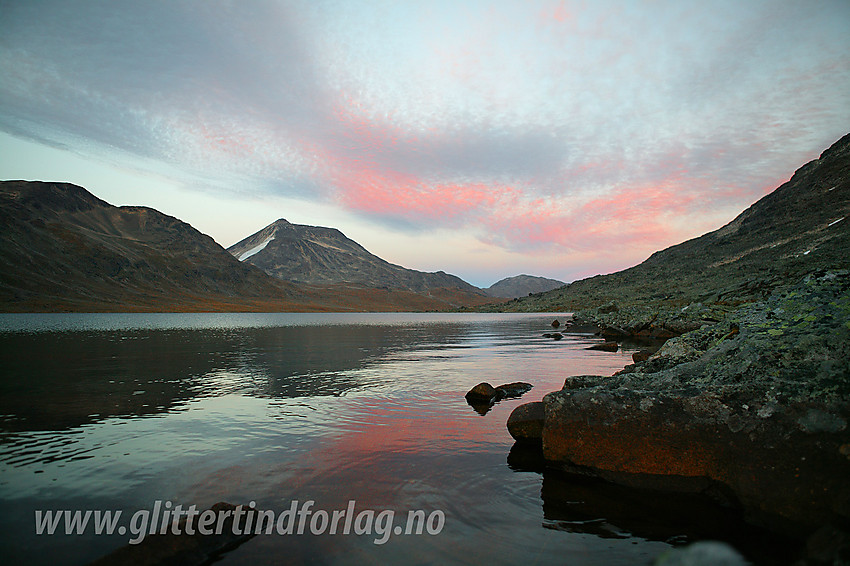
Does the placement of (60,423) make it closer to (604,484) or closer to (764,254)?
(604,484)

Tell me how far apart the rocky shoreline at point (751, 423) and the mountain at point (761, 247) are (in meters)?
53.8

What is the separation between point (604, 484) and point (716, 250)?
157536 mm

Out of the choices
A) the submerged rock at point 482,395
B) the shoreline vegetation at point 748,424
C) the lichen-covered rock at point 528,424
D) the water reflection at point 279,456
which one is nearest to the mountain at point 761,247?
the submerged rock at point 482,395

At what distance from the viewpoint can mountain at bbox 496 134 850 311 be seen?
82250mm

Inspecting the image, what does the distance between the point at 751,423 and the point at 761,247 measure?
440 feet

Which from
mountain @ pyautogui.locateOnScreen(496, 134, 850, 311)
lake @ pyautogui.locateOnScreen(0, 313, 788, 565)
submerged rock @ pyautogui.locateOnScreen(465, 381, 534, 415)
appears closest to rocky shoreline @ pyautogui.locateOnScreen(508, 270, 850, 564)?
lake @ pyautogui.locateOnScreen(0, 313, 788, 565)

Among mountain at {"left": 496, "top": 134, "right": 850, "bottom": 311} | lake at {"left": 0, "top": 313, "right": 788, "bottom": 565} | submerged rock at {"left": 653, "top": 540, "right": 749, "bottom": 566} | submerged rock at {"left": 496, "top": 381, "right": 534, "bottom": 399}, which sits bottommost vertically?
lake at {"left": 0, "top": 313, "right": 788, "bottom": 565}

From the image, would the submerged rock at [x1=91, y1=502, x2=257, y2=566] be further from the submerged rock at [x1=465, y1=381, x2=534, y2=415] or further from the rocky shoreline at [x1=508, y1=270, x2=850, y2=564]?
the submerged rock at [x1=465, y1=381, x2=534, y2=415]

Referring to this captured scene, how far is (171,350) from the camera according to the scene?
38.4 metres

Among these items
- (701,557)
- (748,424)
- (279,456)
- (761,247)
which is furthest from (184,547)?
(761,247)

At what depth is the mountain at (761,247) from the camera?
82250mm

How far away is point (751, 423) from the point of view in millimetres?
7066

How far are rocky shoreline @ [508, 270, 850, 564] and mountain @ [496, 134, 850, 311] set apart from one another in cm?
5378

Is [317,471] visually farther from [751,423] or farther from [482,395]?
[751,423]
